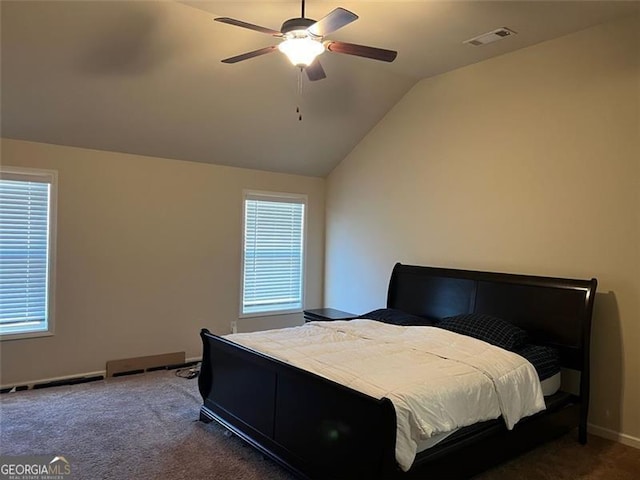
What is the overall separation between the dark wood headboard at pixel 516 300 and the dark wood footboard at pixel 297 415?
2031 mm

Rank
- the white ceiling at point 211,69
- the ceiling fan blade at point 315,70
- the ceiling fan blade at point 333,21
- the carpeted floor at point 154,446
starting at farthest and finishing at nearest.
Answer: the white ceiling at point 211,69 < the ceiling fan blade at point 315,70 < the carpeted floor at point 154,446 < the ceiling fan blade at point 333,21

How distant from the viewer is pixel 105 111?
4332 mm

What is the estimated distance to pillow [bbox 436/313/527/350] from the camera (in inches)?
142

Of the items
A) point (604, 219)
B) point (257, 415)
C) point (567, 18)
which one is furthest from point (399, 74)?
point (257, 415)

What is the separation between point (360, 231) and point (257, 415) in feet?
10.3

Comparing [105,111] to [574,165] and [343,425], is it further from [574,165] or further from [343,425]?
[574,165]

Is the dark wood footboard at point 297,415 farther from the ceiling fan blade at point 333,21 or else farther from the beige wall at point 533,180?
the beige wall at point 533,180

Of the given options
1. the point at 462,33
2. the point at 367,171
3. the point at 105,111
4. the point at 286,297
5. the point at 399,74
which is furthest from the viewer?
the point at 286,297

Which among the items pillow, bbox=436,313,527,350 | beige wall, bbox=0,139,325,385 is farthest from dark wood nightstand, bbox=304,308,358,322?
pillow, bbox=436,313,527,350

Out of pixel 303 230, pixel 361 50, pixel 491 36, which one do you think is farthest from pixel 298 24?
pixel 303 230

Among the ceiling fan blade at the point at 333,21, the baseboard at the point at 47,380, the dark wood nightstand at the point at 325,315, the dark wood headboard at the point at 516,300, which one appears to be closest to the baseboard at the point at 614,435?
the dark wood headboard at the point at 516,300

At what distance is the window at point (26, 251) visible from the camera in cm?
431

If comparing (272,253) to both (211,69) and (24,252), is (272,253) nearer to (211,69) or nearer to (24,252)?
(211,69)

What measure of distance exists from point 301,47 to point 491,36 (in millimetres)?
1989
